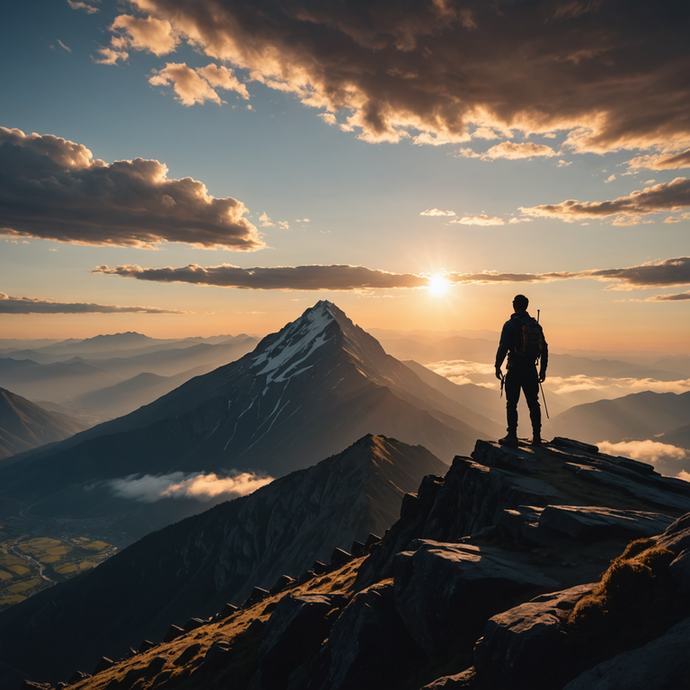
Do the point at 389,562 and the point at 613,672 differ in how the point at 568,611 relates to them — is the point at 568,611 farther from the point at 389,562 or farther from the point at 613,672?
the point at 389,562

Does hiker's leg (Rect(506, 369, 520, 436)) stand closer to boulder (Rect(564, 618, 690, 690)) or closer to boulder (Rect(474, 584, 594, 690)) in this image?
boulder (Rect(474, 584, 594, 690))

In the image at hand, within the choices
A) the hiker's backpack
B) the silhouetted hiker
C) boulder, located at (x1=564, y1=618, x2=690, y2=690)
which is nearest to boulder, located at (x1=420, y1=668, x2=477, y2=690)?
boulder, located at (x1=564, y1=618, x2=690, y2=690)

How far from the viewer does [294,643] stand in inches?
880

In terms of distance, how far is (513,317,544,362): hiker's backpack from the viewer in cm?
2569

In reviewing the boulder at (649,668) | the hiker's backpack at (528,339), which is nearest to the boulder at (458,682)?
the boulder at (649,668)

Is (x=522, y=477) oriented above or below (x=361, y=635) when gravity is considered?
above

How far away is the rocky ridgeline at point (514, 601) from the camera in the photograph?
9.88 metres

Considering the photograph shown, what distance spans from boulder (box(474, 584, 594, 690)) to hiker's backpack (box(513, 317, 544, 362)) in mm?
16224

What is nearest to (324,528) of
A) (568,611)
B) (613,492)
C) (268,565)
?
(268,565)

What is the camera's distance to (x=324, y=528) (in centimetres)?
15988

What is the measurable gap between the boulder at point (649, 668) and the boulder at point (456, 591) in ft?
14.4

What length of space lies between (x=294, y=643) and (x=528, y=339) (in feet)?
70.3

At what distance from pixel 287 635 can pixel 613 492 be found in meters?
18.9

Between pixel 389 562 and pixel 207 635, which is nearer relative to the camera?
pixel 389 562
